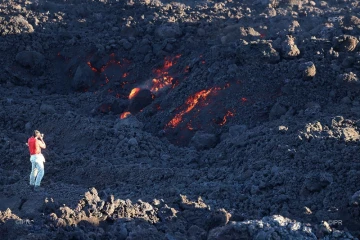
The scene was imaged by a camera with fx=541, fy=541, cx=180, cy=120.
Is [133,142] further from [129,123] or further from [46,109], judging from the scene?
[46,109]

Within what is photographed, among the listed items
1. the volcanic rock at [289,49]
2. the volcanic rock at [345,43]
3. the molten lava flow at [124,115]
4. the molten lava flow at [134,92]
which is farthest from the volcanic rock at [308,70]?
the molten lava flow at [134,92]

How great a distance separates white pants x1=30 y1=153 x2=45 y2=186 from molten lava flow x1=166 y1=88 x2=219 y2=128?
12.6ft

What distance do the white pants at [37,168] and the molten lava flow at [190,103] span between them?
383 cm

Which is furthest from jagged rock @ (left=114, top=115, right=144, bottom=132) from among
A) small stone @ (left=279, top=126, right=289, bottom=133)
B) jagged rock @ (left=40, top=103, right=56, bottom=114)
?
small stone @ (left=279, top=126, right=289, bottom=133)

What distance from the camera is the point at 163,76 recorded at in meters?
14.8

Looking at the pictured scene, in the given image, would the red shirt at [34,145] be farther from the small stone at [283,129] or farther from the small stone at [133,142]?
the small stone at [283,129]

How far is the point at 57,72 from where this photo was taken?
660 inches

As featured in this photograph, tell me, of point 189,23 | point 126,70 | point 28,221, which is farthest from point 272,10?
point 28,221

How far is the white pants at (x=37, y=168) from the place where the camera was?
31.8 feet

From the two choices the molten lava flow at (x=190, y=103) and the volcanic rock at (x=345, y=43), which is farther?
the molten lava flow at (x=190, y=103)

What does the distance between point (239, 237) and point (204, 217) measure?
124cm

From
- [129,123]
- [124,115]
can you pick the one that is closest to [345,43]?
[129,123]

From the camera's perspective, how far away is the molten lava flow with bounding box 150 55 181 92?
14497mm

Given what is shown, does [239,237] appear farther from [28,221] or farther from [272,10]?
[272,10]
